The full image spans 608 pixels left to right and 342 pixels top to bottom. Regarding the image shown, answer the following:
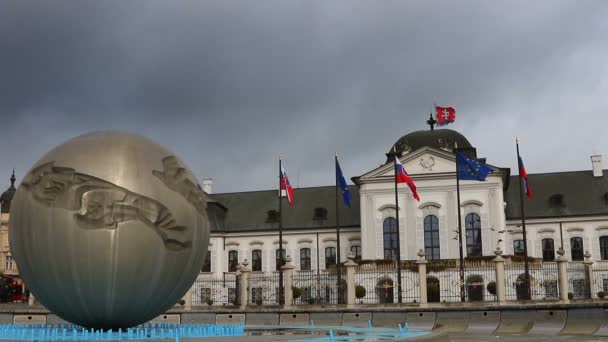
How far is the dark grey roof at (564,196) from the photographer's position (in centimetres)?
4725

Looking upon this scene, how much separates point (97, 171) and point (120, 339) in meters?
3.28

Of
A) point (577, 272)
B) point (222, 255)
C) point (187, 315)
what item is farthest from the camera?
point (222, 255)

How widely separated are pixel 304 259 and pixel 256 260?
12.9 feet

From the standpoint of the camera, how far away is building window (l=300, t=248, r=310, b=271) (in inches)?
2004

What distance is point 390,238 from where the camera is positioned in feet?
150

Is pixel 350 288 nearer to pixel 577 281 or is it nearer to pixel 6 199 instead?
pixel 577 281

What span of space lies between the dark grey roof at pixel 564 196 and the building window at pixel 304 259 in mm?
15031

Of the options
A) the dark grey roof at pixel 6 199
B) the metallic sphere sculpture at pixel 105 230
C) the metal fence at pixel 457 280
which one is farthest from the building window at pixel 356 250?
the dark grey roof at pixel 6 199

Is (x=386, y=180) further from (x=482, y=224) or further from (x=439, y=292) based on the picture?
(x=439, y=292)

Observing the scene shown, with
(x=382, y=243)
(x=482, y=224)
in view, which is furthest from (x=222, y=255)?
(x=482, y=224)

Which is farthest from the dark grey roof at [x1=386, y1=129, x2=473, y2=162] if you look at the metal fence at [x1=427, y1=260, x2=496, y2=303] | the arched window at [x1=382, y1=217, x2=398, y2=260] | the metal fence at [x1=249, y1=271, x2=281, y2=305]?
the metal fence at [x1=249, y1=271, x2=281, y2=305]

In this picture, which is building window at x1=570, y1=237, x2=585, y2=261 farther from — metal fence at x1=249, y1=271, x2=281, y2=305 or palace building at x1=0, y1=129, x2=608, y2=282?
metal fence at x1=249, y1=271, x2=281, y2=305

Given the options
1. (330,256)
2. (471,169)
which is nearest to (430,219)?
(330,256)

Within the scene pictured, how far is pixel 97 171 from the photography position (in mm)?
13125
